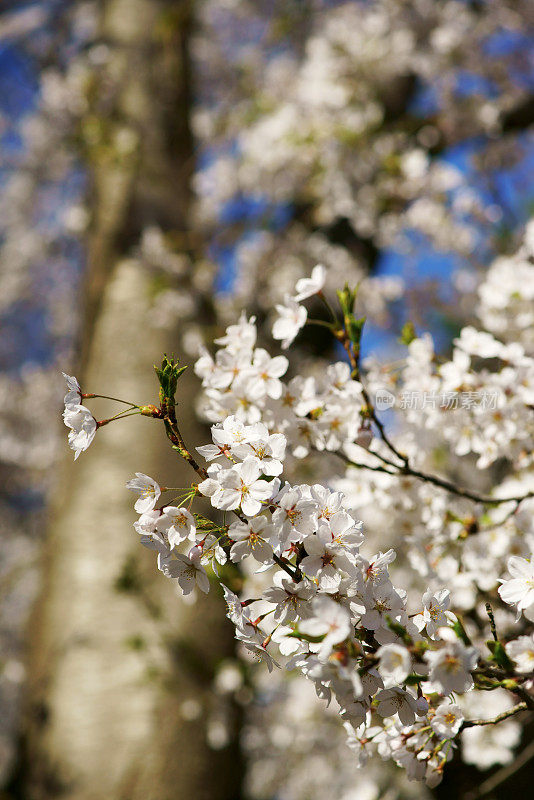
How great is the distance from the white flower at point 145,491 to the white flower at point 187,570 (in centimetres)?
9

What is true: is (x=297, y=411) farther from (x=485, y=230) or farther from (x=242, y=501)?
(x=485, y=230)

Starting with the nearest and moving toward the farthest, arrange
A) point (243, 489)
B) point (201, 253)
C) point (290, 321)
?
point (243, 489), point (290, 321), point (201, 253)

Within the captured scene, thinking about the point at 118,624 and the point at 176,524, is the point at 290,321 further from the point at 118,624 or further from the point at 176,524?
the point at 118,624

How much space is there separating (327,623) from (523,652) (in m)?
0.33

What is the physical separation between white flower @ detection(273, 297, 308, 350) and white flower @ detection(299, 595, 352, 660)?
76cm

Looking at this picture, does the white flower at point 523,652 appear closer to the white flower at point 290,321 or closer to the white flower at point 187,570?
the white flower at point 187,570

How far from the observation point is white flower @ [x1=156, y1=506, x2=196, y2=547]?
896 mm

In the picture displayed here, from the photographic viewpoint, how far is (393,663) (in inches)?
31.6

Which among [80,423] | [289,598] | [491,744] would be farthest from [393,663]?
[491,744]

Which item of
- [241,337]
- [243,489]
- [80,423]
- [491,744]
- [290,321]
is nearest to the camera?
[243,489]

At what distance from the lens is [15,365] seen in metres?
12.0

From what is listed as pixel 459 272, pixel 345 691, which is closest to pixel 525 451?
pixel 345 691

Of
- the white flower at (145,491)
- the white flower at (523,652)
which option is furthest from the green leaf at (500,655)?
the white flower at (145,491)

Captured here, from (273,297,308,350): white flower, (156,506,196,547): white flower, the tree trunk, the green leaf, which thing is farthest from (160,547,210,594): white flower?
the tree trunk
